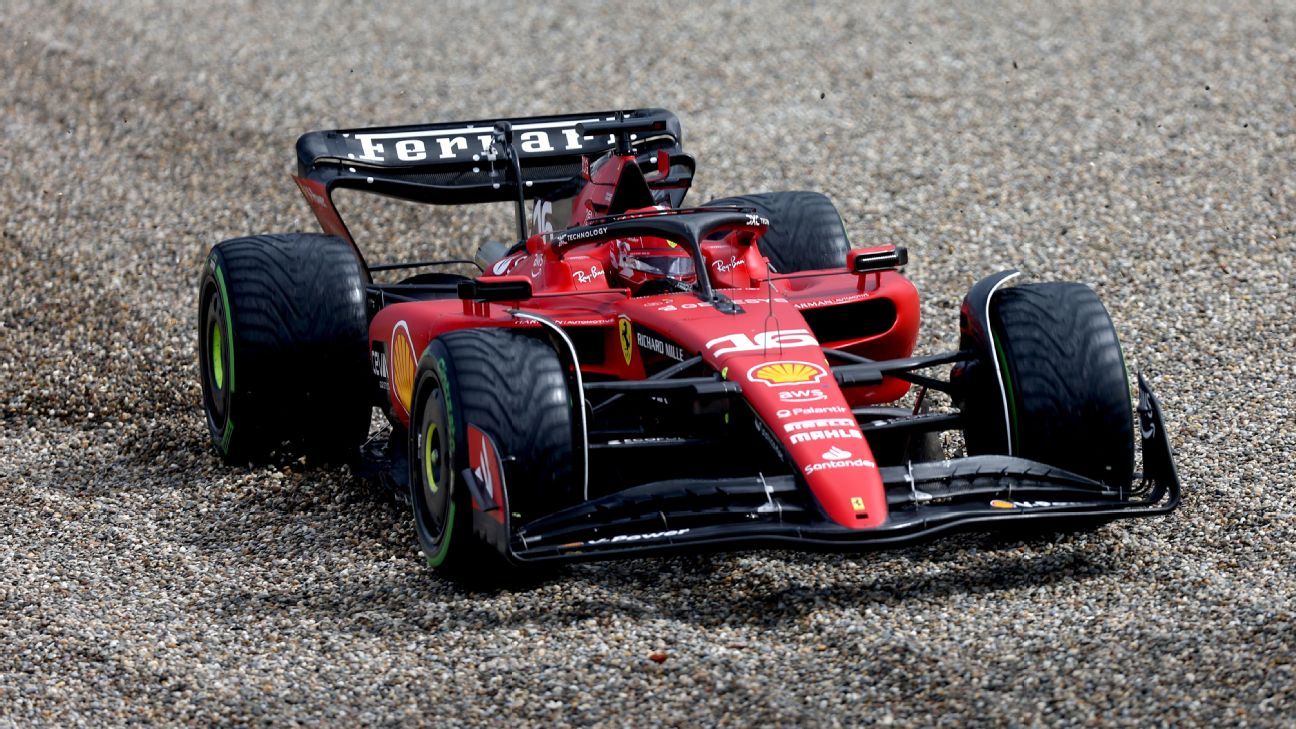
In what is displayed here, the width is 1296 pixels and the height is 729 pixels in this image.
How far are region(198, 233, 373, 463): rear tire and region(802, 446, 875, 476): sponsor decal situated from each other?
2.90 meters

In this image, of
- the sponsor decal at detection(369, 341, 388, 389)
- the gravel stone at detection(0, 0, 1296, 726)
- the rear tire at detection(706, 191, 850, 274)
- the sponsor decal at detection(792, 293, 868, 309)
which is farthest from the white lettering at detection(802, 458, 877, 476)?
the rear tire at detection(706, 191, 850, 274)

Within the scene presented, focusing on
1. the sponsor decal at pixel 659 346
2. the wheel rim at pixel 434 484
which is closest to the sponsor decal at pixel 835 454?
the sponsor decal at pixel 659 346

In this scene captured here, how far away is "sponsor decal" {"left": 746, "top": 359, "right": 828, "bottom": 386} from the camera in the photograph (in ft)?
20.8

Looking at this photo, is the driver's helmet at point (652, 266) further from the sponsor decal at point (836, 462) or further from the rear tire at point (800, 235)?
the sponsor decal at point (836, 462)

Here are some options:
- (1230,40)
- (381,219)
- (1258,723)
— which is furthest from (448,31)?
(1258,723)

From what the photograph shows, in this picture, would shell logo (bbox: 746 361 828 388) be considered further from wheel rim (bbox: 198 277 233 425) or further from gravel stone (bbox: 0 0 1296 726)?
wheel rim (bbox: 198 277 233 425)

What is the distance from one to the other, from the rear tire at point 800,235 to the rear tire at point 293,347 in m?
2.04

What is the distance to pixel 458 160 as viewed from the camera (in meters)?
9.39

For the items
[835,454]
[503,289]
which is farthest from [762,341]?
[503,289]

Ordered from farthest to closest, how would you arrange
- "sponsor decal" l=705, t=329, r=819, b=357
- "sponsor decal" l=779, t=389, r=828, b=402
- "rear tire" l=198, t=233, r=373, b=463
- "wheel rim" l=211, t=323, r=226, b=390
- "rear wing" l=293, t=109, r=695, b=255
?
"rear wing" l=293, t=109, r=695, b=255, "wheel rim" l=211, t=323, r=226, b=390, "rear tire" l=198, t=233, r=373, b=463, "sponsor decal" l=705, t=329, r=819, b=357, "sponsor decal" l=779, t=389, r=828, b=402

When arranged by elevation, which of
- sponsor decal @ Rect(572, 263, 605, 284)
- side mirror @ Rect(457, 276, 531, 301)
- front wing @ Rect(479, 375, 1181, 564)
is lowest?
front wing @ Rect(479, 375, 1181, 564)

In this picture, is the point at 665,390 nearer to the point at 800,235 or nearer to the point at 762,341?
the point at 762,341

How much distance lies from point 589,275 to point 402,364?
0.92 m

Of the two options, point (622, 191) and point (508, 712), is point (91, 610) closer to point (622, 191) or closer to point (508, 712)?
point (508, 712)
